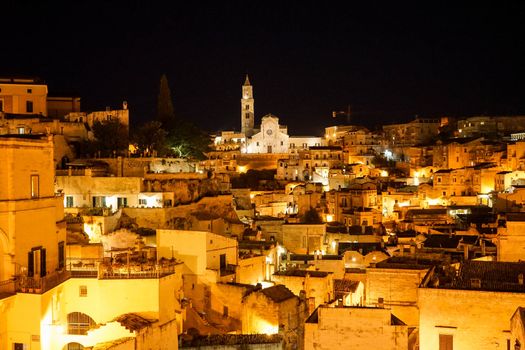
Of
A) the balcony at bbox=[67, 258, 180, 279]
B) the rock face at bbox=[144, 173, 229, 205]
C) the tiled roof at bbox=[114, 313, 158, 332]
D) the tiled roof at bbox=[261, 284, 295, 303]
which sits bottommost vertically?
the tiled roof at bbox=[261, 284, 295, 303]

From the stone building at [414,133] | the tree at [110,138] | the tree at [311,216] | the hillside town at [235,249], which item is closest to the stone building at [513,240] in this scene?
the hillside town at [235,249]

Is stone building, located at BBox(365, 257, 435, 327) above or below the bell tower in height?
below

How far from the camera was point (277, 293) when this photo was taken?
22.0 metres

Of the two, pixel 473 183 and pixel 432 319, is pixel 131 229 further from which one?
pixel 473 183

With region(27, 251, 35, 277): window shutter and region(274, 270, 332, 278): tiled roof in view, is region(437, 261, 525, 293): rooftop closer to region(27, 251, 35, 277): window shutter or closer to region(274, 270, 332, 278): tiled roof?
region(274, 270, 332, 278): tiled roof

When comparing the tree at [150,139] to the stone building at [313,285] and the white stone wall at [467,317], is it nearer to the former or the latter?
the stone building at [313,285]

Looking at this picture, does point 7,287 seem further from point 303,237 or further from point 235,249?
point 303,237

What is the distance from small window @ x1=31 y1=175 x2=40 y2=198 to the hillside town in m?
0.03

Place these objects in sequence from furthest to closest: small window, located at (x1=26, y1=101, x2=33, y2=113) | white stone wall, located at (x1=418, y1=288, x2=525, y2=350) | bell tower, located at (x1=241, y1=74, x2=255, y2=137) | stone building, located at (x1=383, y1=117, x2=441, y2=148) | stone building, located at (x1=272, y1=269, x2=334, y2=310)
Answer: bell tower, located at (x1=241, y1=74, x2=255, y2=137)
stone building, located at (x1=383, y1=117, x2=441, y2=148)
small window, located at (x1=26, y1=101, x2=33, y2=113)
stone building, located at (x1=272, y1=269, x2=334, y2=310)
white stone wall, located at (x1=418, y1=288, x2=525, y2=350)

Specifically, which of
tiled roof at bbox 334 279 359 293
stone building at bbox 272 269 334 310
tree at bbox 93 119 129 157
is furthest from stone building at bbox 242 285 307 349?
tree at bbox 93 119 129 157

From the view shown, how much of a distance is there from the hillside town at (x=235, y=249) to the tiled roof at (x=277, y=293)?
0.15 meters

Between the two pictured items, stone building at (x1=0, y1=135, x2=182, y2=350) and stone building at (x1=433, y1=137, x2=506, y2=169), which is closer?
stone building at (x1=0, y1=135, x2=182, y2=350)

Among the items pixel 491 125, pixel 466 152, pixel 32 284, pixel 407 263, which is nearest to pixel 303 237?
pixel 407 263

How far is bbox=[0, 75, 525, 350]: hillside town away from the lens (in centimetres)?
1634
